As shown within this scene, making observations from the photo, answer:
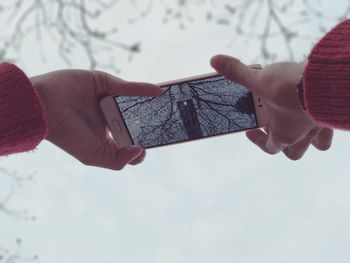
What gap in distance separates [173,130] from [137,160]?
163 mm

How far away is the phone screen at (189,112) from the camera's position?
1.58m

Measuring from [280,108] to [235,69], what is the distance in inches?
6.9

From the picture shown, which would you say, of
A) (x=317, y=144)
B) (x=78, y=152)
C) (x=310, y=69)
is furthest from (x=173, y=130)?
(x=310, y=69)

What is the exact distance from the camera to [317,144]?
1586mm

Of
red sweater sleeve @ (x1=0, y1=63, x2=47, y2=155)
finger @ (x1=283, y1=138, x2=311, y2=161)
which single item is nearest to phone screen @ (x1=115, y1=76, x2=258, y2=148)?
finger @ (x1=283, y1=138, x2=311, y2=161)

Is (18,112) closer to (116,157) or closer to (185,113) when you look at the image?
(116,157)

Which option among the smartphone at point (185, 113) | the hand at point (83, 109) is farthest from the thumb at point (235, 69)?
the hand at point (83, 109)

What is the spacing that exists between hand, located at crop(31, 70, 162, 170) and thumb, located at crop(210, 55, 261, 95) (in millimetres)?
239

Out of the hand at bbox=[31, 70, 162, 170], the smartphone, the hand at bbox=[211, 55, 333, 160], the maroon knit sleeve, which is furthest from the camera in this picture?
the smartphone

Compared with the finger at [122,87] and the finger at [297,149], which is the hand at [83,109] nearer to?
the finger at [122,87]

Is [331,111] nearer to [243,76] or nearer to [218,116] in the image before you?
[243,76]

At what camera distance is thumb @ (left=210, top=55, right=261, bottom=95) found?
1364 millimetres

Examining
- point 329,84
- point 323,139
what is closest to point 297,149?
point 323,139

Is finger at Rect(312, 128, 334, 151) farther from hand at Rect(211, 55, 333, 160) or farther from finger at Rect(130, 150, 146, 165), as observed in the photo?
finger at Rect(130, 150, 146, 165)
